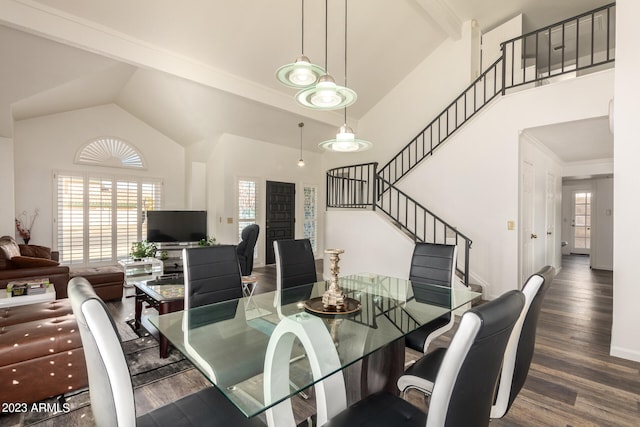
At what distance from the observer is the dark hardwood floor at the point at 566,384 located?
6.39 feet

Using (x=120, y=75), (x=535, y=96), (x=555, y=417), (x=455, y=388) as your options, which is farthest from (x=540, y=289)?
(x=120, y=75)

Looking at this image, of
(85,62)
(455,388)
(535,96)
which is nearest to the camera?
(455,388)

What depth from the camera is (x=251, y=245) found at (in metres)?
5.25

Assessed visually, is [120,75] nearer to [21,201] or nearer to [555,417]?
[21,201]

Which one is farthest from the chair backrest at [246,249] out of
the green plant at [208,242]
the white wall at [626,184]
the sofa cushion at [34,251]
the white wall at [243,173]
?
the white wall at [626,184]

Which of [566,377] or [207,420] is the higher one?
[207,420]

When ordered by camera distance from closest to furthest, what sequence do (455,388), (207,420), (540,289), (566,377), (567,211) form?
1. (455,388)
2. (207,420)
3. (540,289)
4. (566,377)
5. (567,211)

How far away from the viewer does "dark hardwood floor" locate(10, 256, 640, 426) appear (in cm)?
195

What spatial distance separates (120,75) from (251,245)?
349 centimetres

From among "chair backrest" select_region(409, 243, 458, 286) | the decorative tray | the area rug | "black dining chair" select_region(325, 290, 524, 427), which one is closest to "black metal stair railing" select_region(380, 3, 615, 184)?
"chair backrest" select_region(409, 243, 458, 286)

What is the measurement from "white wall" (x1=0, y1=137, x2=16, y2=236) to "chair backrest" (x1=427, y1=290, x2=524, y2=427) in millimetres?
6376

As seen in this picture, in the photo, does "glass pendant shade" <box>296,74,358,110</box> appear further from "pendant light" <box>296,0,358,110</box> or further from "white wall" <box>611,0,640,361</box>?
"white wall" <box>611,0,640,361</box>

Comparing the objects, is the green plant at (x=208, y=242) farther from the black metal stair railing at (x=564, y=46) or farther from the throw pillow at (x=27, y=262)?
the black metal stair railing at (x=564, y=46)

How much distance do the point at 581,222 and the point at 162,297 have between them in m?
11.0
